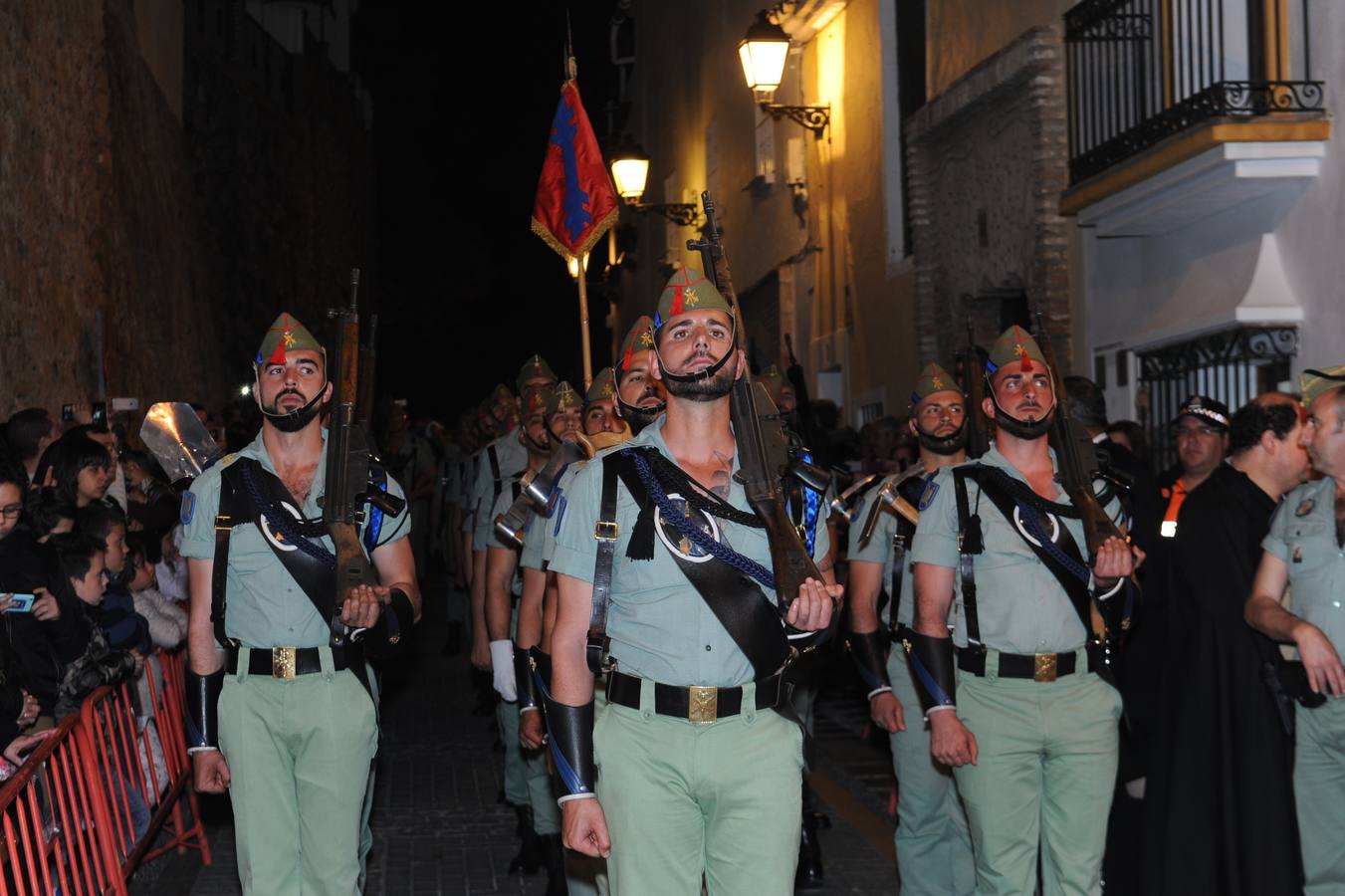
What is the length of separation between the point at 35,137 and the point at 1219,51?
8680 mm

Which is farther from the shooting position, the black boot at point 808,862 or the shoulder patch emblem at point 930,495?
the black boot at point 808,862

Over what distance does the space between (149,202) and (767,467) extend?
17.0 meters

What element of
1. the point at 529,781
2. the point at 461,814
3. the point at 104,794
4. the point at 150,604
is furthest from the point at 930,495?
the point at 150,604

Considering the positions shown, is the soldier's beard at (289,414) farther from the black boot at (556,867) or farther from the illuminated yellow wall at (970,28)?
the illuminated yellow wall at (970,28)

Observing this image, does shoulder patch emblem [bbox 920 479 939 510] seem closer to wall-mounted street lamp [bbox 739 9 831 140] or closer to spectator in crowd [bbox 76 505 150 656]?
spectator in crowd [bbox 76 505 150 656]

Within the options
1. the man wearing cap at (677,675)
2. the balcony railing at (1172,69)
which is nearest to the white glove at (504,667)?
the man wearing cap at (677,675)

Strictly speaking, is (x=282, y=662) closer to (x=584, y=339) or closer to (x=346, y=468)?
(x=346, y=468)

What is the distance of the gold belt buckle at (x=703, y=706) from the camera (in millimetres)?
4586

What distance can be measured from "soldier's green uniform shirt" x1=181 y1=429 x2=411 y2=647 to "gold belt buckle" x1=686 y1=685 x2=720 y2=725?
1.73 m

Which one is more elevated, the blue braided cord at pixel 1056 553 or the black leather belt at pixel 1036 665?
the blue braided cord at pixel 1056 553

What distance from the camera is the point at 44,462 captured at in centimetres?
919

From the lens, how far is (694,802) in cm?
464

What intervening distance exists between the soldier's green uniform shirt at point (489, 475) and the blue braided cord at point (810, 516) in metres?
4.95

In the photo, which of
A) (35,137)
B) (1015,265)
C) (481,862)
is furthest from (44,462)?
(1015,265)
